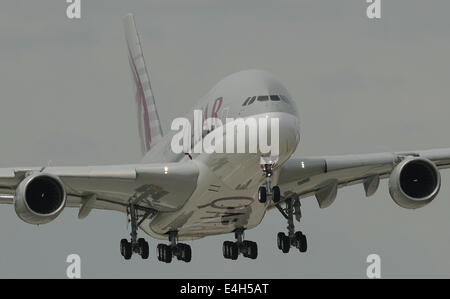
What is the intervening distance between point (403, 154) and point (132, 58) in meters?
25.5

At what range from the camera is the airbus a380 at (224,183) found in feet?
135

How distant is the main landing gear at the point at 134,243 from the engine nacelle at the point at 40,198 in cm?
542

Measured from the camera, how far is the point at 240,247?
4972 cm

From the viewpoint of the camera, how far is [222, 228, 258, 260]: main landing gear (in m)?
49.4

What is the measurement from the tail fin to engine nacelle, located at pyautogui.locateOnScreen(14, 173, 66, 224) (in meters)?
16.9

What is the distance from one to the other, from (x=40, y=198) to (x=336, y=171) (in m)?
11.1

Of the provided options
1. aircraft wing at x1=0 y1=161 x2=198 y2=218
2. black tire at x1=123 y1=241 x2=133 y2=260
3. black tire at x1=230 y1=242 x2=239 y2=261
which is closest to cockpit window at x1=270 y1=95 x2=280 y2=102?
aircraft wing at x1=0 y1=161 x2=198 y2=218

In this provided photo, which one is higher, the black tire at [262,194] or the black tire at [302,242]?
the black tire at [302,242]

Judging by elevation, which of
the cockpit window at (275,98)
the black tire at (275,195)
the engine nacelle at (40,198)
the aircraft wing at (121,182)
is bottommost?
the black tire at (275,195)

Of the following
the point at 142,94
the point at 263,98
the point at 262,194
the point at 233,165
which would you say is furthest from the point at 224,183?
the point at 142,94

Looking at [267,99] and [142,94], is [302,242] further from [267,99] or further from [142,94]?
[142,94]

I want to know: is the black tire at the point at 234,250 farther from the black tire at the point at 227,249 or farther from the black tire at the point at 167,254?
the black tire at the point at 167,254

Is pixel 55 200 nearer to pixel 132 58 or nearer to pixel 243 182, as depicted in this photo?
pixel 243 182

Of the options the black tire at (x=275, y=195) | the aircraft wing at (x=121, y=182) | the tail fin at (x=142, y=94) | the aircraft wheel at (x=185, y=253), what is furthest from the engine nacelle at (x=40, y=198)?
the tail fin at (x=142, y=94)
